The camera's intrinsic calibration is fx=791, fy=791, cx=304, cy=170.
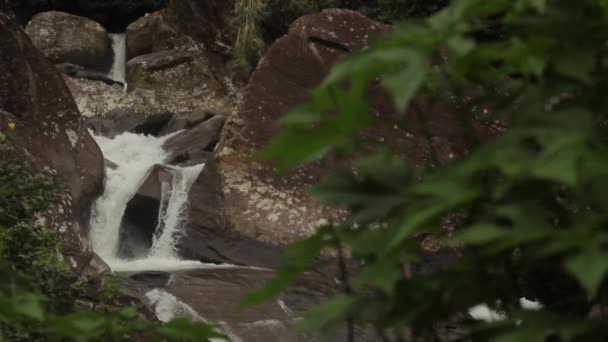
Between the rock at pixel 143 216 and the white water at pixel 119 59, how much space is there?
10.7 metres

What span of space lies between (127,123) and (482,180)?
15.2 metres

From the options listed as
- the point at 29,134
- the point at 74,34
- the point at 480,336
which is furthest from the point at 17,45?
the point at 74,34

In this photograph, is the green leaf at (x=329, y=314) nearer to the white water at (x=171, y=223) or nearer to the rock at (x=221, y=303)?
the rock at (x=221, y=303)

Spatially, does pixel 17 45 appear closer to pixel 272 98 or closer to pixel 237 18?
pixel 272 98

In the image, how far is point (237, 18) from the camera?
15625 mm

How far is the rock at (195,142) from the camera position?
41.2 feet

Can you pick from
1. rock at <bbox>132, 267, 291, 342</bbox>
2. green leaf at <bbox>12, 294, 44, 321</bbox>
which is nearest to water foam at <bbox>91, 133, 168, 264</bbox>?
rock at <bbox>132, 267, 291, 342</bbox>

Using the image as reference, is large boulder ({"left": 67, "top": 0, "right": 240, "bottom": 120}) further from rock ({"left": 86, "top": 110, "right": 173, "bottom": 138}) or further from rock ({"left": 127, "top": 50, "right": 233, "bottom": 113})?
rock ({"left": 86, "top": 110, "right": 173, "bottom": 138})

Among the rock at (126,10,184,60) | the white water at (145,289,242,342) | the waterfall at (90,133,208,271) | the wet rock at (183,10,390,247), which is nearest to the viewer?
the white water at (145,289,242,342)

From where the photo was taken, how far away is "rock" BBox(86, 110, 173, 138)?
596 inches

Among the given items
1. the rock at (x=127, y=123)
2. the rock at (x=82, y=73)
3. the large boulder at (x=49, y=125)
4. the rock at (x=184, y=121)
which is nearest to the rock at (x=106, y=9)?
the rock at (x=82, y=73)

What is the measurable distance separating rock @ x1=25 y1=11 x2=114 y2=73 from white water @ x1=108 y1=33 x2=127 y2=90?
0.53 feet

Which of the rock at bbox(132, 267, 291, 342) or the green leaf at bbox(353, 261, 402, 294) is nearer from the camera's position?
the green leaf at bbox(353, 261, 402, 294)

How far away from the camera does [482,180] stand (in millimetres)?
877
